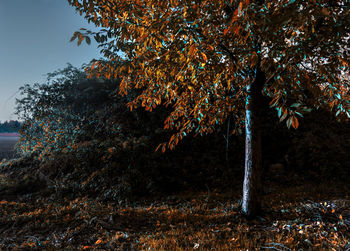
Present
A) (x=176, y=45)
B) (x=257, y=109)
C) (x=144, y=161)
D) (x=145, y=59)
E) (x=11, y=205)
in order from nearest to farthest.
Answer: (x=176, y=45)
(x=145, y=59)
(x=257, y=109)
(x=11, y=205)
(x=144, y=161)

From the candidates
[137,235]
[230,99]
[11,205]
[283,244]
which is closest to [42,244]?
[137,235]

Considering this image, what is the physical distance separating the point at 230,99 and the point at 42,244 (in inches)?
232

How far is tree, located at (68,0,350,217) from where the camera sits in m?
2.47

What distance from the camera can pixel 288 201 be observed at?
5.74m

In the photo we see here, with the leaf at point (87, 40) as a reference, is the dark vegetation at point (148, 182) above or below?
below

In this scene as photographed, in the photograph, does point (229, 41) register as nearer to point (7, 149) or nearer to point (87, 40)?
point (87, 40)

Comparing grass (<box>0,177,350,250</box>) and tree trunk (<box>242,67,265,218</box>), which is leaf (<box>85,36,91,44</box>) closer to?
tree trunk (<box>242,67,265,218</box>)

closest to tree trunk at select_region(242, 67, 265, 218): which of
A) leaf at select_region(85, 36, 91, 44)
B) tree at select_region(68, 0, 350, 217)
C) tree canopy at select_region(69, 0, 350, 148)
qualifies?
tree at select_region(68, 0, 350, 217)

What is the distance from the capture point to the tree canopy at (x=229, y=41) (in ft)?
7.94

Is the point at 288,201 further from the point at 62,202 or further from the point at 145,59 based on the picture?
the point at 62,202

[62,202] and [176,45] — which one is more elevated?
[176,45]

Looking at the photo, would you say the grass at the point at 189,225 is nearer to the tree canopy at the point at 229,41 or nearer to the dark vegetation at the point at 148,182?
the dark vegetation at the point at 148,182

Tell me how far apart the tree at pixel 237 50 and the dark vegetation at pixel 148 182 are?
4.63ft

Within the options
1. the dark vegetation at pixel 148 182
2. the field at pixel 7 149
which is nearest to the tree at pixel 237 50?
the dark vegetation at pixel 148 182
